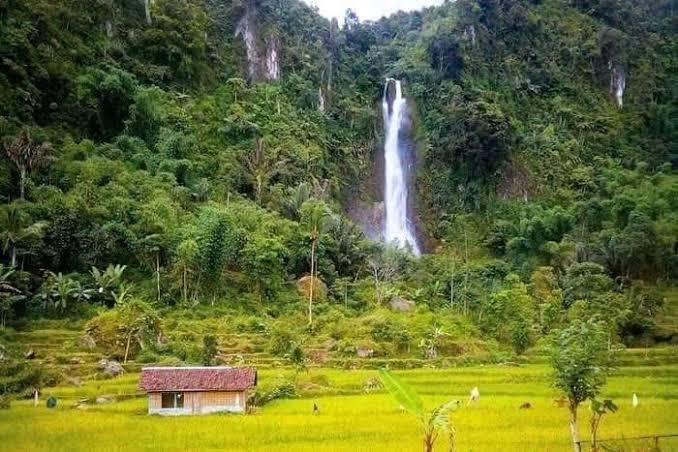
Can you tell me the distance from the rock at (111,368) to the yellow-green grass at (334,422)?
0.91 meters

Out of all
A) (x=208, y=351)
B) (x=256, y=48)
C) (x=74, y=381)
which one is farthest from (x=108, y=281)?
(x=256, y=48)

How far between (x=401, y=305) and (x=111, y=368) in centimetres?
1932

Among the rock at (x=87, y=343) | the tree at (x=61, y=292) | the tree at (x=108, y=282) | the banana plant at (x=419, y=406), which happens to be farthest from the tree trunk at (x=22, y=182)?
the banana plant at (x=419, y=406)

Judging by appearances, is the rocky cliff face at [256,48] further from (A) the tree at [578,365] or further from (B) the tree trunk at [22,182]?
(A) the tree at [578,365]

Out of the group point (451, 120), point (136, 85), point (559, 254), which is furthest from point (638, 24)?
point (136, 85)

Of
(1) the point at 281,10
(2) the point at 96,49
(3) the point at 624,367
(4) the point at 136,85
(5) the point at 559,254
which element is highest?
(1) the point at 281,10

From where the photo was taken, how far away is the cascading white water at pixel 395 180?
5638 cm

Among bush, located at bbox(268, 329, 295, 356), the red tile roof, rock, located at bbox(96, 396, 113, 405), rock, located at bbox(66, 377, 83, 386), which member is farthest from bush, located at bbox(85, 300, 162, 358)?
the red tile roof

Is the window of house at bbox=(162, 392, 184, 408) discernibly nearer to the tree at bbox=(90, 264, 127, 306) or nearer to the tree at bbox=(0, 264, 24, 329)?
the tree at bbox=(0, 264, 24, 329)

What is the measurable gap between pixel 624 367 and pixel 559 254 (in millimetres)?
18702

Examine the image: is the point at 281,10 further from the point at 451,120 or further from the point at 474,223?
the point at 474,223

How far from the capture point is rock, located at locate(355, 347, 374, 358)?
31094 mm

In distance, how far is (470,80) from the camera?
207 ft

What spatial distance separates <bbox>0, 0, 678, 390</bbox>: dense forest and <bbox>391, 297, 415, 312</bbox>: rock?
0.21 meters
